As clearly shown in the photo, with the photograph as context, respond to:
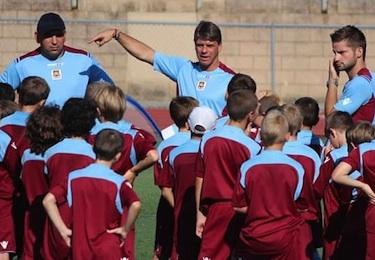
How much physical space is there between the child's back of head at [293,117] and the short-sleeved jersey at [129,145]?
3.52ft

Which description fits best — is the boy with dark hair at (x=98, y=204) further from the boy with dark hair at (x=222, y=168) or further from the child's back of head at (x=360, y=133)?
the child's back of head at (x=360, y=133)

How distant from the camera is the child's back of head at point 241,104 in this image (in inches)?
337

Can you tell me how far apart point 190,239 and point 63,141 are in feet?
4.94

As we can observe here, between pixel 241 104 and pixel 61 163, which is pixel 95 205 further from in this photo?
pixel 241 104

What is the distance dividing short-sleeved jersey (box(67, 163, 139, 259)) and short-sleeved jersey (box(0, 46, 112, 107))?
6.75 ft

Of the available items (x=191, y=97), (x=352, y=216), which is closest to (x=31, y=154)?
(x=191, y=97)

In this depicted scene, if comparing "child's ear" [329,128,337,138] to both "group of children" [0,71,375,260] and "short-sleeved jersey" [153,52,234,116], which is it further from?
"short-sleeved jersey" [153,52,234,116]

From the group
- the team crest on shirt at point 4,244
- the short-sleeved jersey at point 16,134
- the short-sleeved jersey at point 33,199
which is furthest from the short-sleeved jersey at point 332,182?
the team crest on shirt at point 4,244

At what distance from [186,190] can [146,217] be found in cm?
371

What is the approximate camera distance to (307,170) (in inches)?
338

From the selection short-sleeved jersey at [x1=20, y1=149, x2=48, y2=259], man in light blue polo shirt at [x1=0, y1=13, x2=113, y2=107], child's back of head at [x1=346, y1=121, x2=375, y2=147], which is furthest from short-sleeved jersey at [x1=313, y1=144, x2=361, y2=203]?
man in light blue polo shirt at [x1=0, y1=13, x2=113, y2=107]

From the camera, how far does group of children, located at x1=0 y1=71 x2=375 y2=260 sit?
317 inches

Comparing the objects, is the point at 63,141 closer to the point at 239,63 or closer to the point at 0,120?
the point at 0,120

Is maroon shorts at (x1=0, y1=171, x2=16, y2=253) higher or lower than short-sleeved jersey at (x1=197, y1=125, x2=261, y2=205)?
lower
